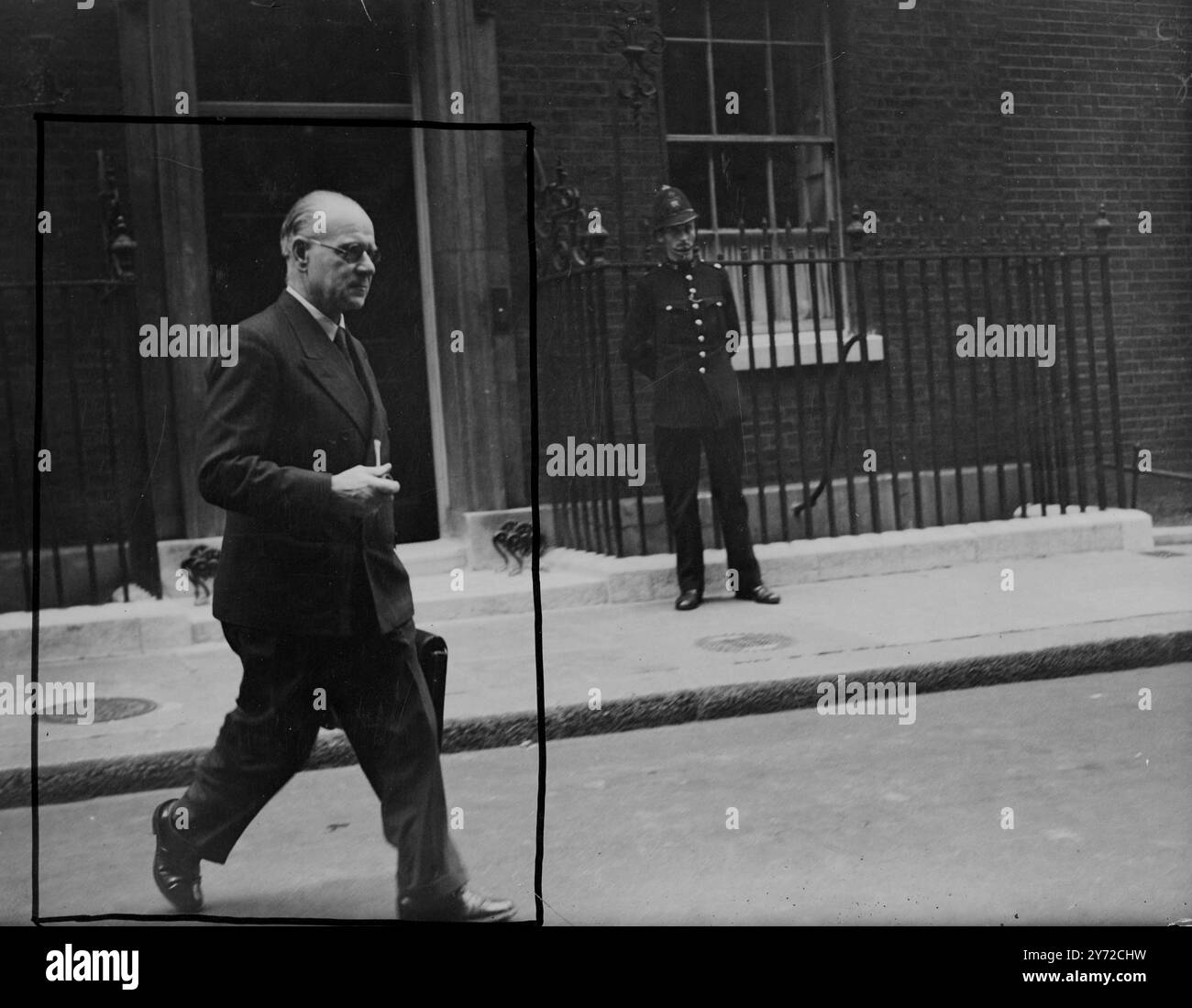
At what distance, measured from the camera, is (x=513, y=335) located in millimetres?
7766

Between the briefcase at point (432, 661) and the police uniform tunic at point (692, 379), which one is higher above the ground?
the police uniform tunic at point (692, 379)

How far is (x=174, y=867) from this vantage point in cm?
391

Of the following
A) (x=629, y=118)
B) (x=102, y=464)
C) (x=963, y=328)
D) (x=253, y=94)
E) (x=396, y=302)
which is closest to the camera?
(x=396, y=302)

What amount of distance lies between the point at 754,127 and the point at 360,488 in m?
5.26

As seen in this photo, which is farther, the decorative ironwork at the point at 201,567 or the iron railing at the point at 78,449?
the iron railing at the point at 78,449

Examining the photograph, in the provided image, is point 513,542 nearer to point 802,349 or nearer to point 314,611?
point 314,611

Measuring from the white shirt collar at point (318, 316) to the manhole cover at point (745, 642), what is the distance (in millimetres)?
3123

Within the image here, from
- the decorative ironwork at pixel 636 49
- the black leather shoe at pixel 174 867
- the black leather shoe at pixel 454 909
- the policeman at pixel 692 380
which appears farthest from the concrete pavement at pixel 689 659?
the decorative ironwork at pixel 636 49

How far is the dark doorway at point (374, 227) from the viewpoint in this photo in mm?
4109

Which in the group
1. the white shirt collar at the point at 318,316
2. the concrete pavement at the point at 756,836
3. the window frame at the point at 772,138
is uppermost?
the window frame at the point at 772,138
